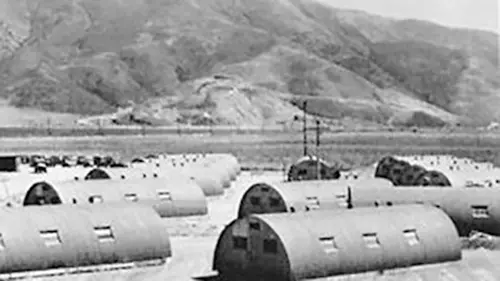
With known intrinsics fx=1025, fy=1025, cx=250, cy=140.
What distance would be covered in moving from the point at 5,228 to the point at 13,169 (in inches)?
2256

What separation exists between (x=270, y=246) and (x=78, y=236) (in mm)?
7715

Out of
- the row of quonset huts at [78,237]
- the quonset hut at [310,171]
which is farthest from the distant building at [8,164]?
the row of quonset huts at [78,237]

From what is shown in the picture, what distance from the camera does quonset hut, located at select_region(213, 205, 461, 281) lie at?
35500 mm

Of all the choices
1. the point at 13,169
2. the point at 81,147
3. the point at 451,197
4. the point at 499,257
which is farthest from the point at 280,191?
the point at 81,147

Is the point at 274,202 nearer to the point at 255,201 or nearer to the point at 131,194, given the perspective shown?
the point at 255,201

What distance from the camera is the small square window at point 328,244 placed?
3613cm

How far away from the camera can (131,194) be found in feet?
179

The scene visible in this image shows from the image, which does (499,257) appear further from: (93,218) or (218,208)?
(218,208)

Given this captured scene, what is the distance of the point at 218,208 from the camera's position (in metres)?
63.0

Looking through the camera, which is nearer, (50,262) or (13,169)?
(50,262)

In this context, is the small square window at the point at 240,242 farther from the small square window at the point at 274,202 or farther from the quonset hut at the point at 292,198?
the small square window at the point at 274,202

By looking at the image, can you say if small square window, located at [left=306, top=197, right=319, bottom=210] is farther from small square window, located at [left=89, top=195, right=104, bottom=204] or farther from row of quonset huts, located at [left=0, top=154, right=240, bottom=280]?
small square window, located at [left=89, top=195, right=104, bottom=204]

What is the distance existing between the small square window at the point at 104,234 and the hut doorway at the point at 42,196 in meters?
10.9

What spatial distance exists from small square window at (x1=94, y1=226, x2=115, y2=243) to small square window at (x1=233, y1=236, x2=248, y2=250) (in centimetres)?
529
